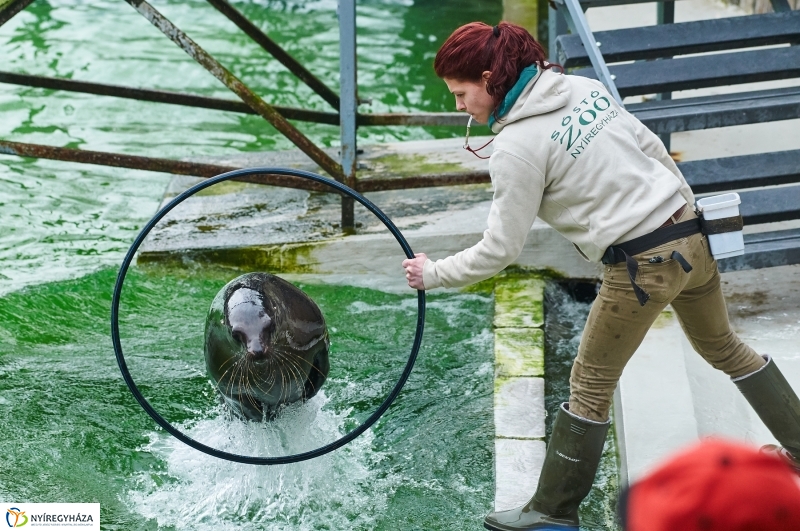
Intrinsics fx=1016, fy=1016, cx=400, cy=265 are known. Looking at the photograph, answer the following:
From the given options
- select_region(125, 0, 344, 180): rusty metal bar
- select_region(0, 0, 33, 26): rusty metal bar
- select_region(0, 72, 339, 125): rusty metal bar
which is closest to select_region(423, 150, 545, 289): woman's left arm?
select_region(125, 0, 344, 180): rusty metal bar

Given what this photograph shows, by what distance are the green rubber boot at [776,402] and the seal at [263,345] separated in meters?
1.62

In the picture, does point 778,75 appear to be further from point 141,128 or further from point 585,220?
point 141,128

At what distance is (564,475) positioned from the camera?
3.57 meters

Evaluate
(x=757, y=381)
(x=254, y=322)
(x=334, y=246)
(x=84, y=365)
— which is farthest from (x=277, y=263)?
(x=757, y=381)

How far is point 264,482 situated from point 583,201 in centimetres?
178

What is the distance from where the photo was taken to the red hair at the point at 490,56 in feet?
10.5

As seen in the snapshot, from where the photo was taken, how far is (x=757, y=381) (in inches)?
145

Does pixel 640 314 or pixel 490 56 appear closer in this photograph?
pixel 490 56

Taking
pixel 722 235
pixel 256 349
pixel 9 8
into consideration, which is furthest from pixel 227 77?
pixel 722 235

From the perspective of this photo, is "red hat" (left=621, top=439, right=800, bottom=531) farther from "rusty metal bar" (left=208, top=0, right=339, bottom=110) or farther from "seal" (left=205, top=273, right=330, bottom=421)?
"rusty metal bar" (left=208, top=0, right=339, bottom=110)

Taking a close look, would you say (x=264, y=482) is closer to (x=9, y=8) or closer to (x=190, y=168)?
(x=190, y=168)

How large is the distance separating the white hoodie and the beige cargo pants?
0.13m

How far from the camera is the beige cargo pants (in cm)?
331

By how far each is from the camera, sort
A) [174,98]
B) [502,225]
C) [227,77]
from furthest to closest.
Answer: [174,98]
[227,77]
[502,225]
